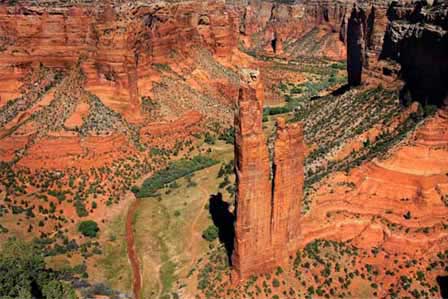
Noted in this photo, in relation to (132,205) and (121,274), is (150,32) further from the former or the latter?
(121,274)

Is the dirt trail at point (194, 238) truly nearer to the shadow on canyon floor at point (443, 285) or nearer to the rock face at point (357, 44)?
the shadow on canyon floor at point (443, 285)

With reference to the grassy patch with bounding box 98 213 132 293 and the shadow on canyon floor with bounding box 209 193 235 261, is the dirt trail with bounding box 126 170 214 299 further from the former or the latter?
the shadow on canyon floor with bounding box 209 193 235 261

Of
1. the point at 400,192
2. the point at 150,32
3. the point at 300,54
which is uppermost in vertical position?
the point at 150,32

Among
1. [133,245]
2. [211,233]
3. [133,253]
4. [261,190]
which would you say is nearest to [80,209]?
[133,245]

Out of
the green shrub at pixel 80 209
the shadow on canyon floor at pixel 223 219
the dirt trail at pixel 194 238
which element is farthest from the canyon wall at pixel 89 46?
the shadow on canyon floor at pixel 223 219

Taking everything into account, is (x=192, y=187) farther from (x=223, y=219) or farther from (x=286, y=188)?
(x=286, y=188)

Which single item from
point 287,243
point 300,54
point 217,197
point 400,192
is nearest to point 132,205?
point 217,197

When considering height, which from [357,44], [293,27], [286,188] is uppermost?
[357,44]
